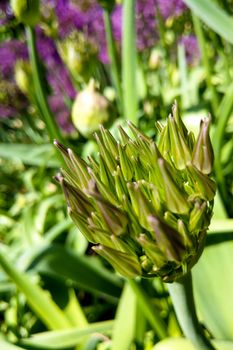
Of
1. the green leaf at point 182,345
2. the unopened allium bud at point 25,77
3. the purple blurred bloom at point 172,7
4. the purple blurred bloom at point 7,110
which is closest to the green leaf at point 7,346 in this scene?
the green leaf at point 182,345

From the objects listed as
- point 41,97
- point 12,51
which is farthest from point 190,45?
point 41,97

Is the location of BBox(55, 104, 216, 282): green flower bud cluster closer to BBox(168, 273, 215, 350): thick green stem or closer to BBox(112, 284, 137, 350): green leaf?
BBox(168, 273, 215, 350): thick green stem

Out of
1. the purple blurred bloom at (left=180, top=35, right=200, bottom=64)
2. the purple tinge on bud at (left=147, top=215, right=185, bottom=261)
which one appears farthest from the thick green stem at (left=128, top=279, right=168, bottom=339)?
the purple blurred bloom at (left=180, top=35, right=200, bottom=64)

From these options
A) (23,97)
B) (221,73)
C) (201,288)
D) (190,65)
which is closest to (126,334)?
(201,288)

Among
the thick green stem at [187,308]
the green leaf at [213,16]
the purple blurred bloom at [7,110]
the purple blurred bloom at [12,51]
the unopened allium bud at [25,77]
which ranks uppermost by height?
the purple blurred bloom at [12,51]

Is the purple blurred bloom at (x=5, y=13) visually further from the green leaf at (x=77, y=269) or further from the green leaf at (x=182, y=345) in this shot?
the green leaf at (x=182, y=345)

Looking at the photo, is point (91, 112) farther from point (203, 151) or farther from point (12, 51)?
point (12, 51)
